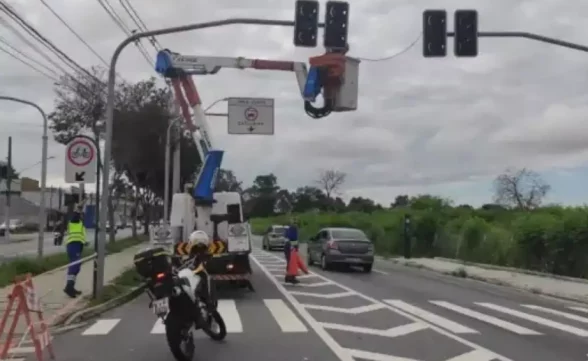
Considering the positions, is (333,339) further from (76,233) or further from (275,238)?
(275,238)

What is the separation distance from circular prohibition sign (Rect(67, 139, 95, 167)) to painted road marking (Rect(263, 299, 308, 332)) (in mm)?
4617

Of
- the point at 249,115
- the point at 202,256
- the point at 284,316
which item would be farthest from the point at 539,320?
the point at 249,115

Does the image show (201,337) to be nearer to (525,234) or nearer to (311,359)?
(311,359)

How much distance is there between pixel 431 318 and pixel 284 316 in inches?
105

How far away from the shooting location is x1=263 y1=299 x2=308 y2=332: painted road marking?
13.7 metres

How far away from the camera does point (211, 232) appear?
2088 centimetres

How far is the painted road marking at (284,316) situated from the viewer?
13688mm

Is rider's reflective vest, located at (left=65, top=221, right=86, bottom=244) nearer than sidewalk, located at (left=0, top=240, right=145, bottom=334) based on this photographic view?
No

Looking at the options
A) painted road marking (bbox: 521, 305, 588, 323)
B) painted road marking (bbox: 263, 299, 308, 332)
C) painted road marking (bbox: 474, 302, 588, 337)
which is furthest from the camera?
painted road marking (bbox: 521, 305, 588, 323)

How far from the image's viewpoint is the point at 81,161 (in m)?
16.7

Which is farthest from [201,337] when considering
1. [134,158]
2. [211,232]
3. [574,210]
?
[134,158]

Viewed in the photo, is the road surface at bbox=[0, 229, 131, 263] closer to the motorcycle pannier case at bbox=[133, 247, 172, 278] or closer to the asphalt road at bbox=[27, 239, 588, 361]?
the asphalt road at bbox=[27, 239, 588, 361]

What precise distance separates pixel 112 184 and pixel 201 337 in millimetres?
35709

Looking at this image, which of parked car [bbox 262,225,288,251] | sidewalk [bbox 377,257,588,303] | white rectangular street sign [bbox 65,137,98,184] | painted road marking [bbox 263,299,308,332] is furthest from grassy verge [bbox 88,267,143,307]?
parked car [bbox 262,225,288,251]
